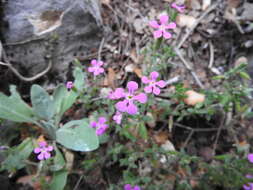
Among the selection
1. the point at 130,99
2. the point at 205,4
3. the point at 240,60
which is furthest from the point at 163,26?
the point at 205,4

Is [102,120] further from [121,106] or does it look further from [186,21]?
[186,21]

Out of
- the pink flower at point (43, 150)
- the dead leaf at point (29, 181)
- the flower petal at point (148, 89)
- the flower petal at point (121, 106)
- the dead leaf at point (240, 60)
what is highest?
the flower petal at point (148, 89)

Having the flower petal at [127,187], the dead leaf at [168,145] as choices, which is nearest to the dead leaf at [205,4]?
the dead leaf at [168,145]

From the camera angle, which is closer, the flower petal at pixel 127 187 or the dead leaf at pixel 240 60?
the flower petal at pixel 127 187

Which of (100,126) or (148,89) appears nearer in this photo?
(148,89)

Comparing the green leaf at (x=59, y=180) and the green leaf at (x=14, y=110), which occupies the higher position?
the green leaf at (x=14, y=110)

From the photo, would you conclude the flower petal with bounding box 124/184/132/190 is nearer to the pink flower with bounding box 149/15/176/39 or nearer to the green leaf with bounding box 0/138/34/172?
the green leaf with bounding box 0/138/34/172

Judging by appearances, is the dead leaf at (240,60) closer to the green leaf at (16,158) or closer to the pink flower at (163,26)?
the pink flower at (163,26)
